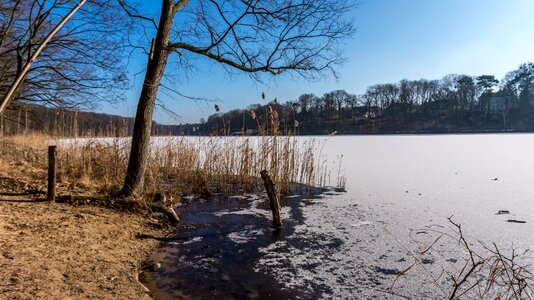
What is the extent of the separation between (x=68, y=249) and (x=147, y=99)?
6.47 feet

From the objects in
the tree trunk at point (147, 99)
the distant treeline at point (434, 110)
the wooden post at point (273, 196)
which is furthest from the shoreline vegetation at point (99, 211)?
the distant treeline at point (434, 110)

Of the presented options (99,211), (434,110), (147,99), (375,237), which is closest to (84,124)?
(147,99)

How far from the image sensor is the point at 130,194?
397cm

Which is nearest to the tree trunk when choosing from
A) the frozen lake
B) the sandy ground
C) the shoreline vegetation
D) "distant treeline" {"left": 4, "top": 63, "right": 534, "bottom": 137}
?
the shoreline vegetation

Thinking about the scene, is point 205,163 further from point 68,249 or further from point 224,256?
point 68,249

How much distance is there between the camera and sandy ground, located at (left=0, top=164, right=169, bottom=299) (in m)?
1.91

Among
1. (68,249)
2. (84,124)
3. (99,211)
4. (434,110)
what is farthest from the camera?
(434,110)

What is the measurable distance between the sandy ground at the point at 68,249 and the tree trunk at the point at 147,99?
48 cm

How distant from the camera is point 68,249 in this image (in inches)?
96.7

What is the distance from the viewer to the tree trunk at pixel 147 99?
12.8 feet

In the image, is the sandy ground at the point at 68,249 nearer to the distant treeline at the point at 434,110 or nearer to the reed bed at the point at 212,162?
the reed bed at the point at 212,162

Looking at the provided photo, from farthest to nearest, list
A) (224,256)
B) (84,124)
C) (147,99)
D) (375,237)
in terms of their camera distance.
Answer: (84,124) < (147,99) < (375,237) < (224,256)

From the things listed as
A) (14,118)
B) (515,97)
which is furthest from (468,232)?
(515,97)

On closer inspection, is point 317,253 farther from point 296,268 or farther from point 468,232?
point 468,232
